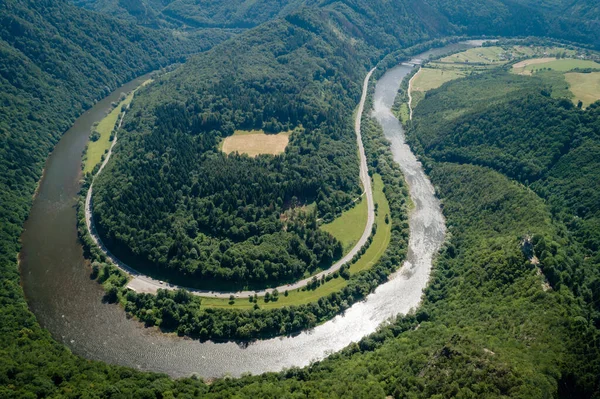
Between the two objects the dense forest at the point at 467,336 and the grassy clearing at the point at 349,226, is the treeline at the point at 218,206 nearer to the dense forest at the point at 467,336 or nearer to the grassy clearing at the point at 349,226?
the grassy clearing at the point at 349,226

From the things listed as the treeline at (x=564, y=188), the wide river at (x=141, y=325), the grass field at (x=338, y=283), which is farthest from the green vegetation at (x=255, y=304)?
the treeline at (x=564, y=188)

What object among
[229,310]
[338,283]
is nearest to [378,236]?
[338,283]

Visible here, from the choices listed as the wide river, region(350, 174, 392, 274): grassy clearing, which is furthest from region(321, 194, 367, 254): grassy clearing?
the wide river

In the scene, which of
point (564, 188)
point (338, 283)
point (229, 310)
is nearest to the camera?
point (229, 310)

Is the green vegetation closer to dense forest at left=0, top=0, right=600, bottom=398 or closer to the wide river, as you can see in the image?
the wide river

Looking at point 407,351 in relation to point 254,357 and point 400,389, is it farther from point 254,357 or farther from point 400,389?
point 254,357

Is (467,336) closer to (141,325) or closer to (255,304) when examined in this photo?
(255,304)

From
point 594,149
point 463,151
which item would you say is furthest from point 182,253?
point 594,149
